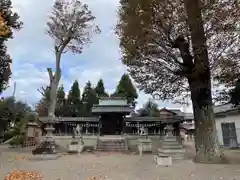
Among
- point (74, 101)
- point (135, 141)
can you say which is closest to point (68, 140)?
point (135, 141)

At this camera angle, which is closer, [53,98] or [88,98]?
[53,98]

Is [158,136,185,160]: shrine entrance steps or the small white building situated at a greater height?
the small white building

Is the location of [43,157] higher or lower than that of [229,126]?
lower

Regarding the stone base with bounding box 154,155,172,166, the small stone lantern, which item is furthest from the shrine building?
the stone base with bounding box 154,155,172,166

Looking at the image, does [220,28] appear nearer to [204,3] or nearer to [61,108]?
[204,3]

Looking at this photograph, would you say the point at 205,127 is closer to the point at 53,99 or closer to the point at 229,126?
the point at 229,126

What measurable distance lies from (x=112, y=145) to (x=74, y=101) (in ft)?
83.9

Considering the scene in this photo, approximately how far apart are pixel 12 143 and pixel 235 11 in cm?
2152

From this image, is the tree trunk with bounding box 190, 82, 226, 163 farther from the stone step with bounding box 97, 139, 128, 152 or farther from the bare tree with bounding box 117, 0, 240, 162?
the stone step with bounding box 97, 139, 128, 152

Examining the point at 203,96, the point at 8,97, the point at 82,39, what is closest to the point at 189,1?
the point at 203,96

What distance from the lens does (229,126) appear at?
73.6ft

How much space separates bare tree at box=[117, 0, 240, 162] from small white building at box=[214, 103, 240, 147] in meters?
10.1

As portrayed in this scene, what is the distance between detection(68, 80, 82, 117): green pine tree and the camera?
144 feet

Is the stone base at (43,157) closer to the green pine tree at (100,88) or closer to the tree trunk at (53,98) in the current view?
the tree trunk at (53,98)
